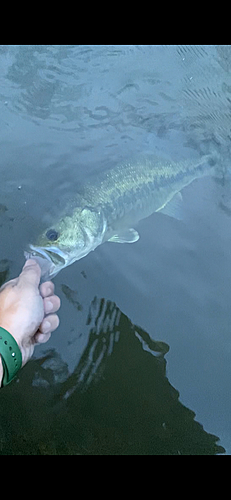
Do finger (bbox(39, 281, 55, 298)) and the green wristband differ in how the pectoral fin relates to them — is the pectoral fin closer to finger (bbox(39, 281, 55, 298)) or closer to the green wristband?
finger (bbox(39, 281, 55, 298))

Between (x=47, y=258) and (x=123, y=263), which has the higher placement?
(x=123, y=263)

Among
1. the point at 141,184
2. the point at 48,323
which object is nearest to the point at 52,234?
the point at 48,323

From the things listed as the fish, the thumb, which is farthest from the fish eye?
the thumb

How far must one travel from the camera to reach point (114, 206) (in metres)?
3.28

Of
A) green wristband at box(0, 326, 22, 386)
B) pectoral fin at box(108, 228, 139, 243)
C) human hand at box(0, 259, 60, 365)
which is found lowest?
green wristband at box(0, 326, 22, 386)

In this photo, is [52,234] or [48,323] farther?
[52,234]

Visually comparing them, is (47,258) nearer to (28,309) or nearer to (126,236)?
(28,309)

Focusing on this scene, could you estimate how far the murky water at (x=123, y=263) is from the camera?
257 cm

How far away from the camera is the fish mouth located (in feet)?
8.27

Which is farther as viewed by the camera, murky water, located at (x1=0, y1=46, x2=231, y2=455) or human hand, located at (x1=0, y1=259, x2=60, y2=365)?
murky water, located at (x1=0, y1=46, x2=231, y2=455)

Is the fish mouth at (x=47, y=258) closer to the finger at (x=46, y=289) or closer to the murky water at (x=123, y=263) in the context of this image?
the finger at (x=46, y=289)

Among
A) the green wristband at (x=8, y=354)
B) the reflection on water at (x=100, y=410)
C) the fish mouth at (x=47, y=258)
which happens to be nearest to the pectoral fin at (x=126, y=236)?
the fish mouth at (x=47, y=258)

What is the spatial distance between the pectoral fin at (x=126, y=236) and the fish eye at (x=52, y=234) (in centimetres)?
69

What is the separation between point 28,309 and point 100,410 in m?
0.95
